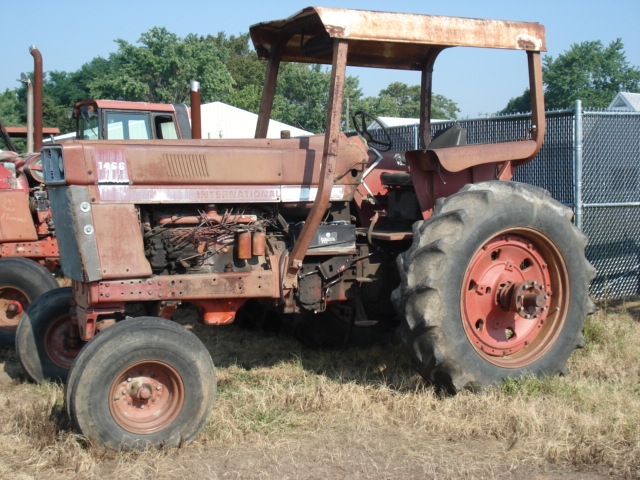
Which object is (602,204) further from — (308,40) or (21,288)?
(21,288)

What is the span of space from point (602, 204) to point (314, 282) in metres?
4.35

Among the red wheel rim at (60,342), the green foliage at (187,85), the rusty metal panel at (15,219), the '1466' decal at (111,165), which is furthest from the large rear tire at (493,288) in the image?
the green foliage at (187,85)

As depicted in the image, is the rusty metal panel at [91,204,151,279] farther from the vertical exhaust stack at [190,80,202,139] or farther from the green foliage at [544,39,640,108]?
the green foliage at [544,39,640,108]

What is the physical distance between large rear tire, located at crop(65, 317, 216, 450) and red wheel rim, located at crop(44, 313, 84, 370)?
154 centimetres

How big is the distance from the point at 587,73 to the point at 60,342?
55397 mm

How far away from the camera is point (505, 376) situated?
4637mm

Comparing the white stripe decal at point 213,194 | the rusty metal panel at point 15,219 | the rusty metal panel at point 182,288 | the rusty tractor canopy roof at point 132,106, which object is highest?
the rusty tractor canopy roof at point 132,106

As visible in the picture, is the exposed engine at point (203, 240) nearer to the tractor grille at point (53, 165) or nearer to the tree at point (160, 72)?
the tractor grille at point (53, 165)

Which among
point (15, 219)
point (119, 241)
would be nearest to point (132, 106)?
point (15, 219)

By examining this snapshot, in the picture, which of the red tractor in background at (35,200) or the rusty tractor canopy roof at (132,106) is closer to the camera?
the red tractor in background at (35,200)

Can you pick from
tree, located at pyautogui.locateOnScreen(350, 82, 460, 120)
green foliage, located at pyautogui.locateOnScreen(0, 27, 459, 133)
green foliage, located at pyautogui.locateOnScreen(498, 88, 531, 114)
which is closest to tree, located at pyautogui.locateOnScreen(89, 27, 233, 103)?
green foliage, located at pyautogui.locateOnScreen(0, 27, 459, 133)

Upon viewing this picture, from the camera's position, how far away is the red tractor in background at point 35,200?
6.57m

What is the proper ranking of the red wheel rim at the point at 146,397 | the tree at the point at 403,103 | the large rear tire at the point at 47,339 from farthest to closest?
the tree at the point at 403,103, the large rear tire at the point at 47,339, the red wheel rim at the point at 146,397

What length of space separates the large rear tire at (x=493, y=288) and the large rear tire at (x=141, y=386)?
130 centimetres
